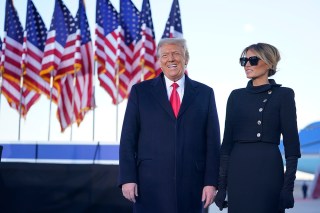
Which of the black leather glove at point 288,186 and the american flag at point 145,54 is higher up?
the american flag at point 145,54

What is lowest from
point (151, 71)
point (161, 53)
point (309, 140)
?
point (309, 140)

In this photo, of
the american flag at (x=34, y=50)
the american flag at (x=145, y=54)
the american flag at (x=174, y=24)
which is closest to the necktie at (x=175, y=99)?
the american flag at (x=145, y=54)

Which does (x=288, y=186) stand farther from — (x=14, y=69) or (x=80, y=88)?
(x=14, y=69)

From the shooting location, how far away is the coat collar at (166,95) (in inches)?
131

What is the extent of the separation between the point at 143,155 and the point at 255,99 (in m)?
0.92

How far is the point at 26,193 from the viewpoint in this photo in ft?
18.9

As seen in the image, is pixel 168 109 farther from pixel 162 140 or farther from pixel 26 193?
pixel 26 193

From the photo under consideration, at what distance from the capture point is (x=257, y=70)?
3.00 m

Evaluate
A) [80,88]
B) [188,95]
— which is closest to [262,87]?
[188,95]

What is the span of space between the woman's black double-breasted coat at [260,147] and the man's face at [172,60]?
1.87 ft

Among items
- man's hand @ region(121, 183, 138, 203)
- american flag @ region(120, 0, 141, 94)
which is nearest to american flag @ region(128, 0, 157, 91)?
american flag @ region(120, 0, 141, 94)

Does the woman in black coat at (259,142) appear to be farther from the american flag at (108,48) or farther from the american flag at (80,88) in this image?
the american flag at (80,88)

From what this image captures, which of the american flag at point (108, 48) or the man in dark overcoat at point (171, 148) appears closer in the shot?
the man in dark overcoat at point (171, 148)

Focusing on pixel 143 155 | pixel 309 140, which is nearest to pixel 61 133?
pixel 143 155
